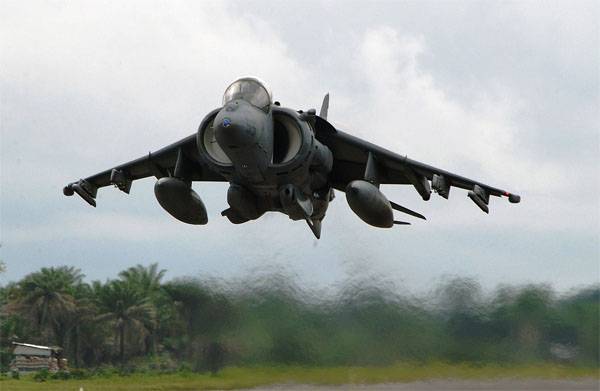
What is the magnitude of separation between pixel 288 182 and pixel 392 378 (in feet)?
15.1

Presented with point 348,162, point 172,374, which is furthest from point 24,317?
point 348,162

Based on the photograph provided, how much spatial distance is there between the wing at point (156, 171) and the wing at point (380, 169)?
215cm

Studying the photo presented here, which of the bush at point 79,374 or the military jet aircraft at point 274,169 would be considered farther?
the bush at point 79,374

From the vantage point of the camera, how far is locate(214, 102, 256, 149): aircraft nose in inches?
633

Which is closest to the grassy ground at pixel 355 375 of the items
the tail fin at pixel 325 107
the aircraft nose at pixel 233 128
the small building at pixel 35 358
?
the small building at pixel 35 358

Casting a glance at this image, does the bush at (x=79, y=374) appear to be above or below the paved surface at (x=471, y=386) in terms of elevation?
above

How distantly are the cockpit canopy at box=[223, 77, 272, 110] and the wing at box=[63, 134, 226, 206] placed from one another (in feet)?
5.94

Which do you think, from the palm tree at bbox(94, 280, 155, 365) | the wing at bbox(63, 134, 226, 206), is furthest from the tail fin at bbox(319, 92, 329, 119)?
the palm tree at bbox(94, 280, 155, 365)

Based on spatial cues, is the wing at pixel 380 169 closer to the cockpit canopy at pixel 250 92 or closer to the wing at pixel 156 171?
the cockpit canopy at pixel 250 92

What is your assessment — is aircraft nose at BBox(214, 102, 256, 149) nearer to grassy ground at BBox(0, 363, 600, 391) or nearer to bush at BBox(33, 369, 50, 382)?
grassy ground at BBox(0, 363, 600, 391)

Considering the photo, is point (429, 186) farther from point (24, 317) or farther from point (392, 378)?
point (24, 317)

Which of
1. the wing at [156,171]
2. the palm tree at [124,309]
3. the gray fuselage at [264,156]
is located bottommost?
Result: the palm tree at [124,309]

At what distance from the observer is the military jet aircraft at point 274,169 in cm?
1680

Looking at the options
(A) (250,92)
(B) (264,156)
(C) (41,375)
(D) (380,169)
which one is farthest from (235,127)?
(C) (41,375)
